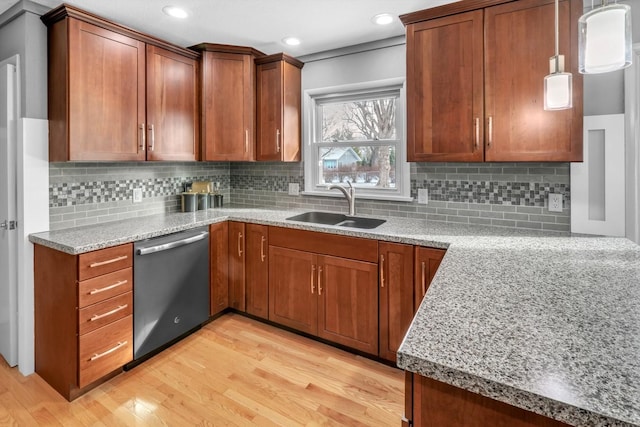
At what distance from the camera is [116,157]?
99.6 inches

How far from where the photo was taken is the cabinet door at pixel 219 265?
9.64 ft

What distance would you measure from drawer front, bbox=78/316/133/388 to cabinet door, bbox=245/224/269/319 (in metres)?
0.96

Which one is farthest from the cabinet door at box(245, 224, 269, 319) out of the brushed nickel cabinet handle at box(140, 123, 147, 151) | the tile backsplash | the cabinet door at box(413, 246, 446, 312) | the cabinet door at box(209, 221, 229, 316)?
the cabinet door at box(413, 246, 446, 312)

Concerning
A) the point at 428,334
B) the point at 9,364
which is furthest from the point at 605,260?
the point at 9,364

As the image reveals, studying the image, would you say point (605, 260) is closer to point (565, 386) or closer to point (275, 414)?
point (565, 386)

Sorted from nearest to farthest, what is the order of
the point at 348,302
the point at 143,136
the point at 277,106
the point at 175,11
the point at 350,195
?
the point at 175,11 < the point at 348,302 < the point at 143,136 < the point at 350,195 < the point at 277,106

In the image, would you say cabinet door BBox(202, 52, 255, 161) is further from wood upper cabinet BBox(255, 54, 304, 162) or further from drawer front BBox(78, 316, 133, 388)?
drawer front BBox(78, 316, 133, 388)

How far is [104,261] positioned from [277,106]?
1.88 m

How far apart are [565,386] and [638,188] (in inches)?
80.4

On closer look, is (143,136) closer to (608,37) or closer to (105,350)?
(105,350)

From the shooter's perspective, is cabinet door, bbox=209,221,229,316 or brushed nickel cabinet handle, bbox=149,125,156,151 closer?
brushed nickel cabinet handle, bbox=149,125,156,151

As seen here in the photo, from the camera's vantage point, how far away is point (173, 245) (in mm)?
2541

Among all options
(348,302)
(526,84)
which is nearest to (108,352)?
(348,302)

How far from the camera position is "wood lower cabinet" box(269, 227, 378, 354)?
2447 mm
